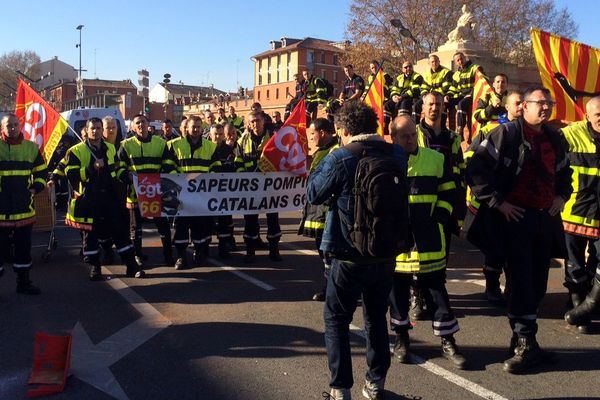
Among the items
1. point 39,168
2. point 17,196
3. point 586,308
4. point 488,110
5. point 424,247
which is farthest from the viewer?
point 488,110

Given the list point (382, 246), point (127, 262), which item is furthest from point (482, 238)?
point (127, 262)

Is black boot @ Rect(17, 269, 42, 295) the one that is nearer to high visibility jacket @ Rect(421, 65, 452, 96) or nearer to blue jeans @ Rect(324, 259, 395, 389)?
blue jeans @ Rect(324, 259, 395, 389)

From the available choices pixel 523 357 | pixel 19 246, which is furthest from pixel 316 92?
pixel 523 357

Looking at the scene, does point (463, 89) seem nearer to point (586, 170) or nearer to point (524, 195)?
point (586, 170)

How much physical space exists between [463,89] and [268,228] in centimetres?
671

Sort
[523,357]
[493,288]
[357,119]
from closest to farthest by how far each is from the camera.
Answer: [357,119]
[523,357]
[493,288]

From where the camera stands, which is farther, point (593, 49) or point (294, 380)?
point (593, 49)

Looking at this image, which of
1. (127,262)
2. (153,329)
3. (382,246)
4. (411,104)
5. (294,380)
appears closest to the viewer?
(382,246)

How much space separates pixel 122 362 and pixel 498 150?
355cm

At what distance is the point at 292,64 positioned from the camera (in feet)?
305

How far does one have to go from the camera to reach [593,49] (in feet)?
21.2

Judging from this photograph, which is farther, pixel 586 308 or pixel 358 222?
pixel 586 308

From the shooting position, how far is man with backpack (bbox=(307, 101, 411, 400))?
3.69 meters

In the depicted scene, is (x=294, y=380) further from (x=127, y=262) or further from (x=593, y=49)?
(x=593, y=49)
